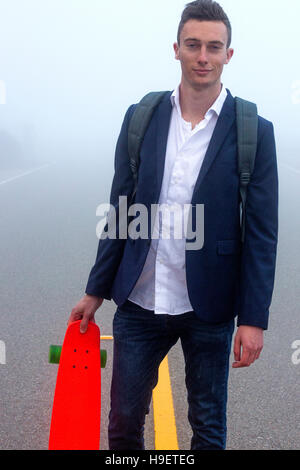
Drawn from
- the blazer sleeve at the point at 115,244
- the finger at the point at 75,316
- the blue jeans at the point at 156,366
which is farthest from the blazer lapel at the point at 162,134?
the finger at the point at 75,316

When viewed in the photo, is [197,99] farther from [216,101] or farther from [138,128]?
[138,128]

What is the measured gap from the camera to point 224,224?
2.40m

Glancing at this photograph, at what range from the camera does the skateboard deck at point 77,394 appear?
8.73 feet

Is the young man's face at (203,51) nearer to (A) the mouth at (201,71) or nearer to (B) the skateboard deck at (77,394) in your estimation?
(A) the mouth at (201,71)

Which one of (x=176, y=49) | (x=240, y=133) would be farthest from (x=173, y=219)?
(x=176, y=49)

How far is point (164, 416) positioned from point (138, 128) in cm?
186

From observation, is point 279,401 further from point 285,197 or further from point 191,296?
point 285,197

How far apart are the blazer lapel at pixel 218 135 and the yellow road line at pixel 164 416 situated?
5.26ft

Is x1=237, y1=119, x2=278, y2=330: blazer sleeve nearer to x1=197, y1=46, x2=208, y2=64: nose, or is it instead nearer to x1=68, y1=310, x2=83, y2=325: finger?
x1=197, y1=46, x2=208, y2=64: nose

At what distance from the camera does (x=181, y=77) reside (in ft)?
8.16

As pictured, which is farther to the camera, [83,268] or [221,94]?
[83,268]
